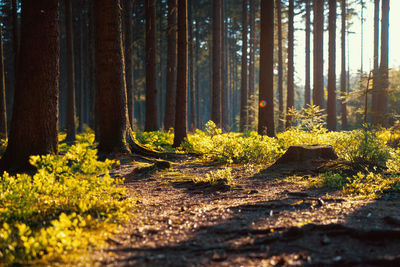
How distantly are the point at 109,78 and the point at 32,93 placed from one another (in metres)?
2.95

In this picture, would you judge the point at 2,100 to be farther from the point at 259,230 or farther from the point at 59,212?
the point at 259,230

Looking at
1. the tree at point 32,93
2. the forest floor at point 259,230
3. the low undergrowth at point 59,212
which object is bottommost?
the forest floor at point 259,230

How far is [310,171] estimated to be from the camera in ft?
23.4

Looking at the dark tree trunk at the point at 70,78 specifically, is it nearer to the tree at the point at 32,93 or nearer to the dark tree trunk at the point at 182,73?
the dark tree trunk at the point at 182,73

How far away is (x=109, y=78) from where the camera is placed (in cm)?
896

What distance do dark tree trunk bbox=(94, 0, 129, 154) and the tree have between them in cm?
257

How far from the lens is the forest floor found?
2.80 m

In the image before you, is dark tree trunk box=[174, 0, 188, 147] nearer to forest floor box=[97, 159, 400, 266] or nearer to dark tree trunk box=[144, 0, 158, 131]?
dark tree trunk box=[144, 0, 158, 131]

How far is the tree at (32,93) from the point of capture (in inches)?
244

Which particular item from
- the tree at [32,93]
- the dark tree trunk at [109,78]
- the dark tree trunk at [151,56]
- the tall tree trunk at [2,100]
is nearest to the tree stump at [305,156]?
the dark tree trunk at [109,78]

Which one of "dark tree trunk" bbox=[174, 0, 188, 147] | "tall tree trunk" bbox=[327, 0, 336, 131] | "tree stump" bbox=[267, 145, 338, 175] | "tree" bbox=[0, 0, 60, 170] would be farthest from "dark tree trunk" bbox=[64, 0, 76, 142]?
"tall tree trunk" bbox=[327, 0, 336, 131]

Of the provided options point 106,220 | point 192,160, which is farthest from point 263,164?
point 106,220

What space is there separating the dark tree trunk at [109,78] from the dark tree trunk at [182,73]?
3106 millimetres

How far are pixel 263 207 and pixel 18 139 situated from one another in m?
4.83
